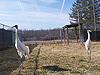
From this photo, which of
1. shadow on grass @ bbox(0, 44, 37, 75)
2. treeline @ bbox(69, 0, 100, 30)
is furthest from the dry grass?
treeline @ bbox(69, 0, 100, 30)

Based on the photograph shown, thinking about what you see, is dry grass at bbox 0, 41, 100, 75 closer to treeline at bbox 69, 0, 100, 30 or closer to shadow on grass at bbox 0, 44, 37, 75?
shadow on grass at bbox 0, 44, 37, 75

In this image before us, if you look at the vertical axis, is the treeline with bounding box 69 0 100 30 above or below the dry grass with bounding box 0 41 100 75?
above

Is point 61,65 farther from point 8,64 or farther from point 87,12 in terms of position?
point 87,12

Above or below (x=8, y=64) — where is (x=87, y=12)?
above

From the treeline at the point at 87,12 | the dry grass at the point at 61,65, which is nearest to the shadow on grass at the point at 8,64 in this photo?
the dry grass at the point at 61,65

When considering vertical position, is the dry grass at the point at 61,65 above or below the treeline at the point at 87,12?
below

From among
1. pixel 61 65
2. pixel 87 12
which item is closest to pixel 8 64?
pixel 61 65

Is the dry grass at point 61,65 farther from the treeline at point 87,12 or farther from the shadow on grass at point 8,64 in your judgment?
the treeline at point 87,12

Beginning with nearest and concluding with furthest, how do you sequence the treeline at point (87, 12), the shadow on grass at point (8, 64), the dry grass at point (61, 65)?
the dry grass at point (61, 65) < the shadow on grass at point (8, 64) < the treeline at point (87, 12)

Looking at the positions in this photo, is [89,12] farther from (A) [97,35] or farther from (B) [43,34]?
(B) [43,34]

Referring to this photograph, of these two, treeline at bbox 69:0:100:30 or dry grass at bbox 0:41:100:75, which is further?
treeline at bbox 69:0:100:30

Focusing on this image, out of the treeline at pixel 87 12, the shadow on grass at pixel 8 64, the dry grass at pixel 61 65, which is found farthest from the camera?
the treeline at pixel 87 12

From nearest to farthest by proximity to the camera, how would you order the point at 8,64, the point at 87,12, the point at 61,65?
the point at 61,65, the point at 8,64, the point at 87,12

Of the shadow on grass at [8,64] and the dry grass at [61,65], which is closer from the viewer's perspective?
the dry grass at [61,65]
